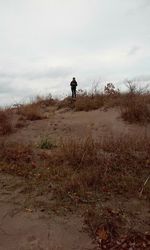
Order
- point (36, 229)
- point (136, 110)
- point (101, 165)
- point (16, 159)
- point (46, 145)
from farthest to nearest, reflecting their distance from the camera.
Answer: point (136, 110)
point (46, 145)
point (16, 159)
point (101, 165)
point (36, 229)

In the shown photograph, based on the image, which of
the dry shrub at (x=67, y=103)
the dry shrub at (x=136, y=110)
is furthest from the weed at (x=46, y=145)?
the dry shrub at (x=67, y=103)

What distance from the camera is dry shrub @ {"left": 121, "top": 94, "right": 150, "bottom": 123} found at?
10.8 m

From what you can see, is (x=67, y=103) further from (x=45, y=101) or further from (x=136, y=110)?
(x=136, y=110)

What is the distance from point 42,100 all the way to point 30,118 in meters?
3.73

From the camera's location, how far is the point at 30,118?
11.9m

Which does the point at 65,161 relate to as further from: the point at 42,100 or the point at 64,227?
the point at 42,100

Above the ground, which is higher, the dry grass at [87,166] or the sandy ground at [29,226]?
the dry grass at [87,166]

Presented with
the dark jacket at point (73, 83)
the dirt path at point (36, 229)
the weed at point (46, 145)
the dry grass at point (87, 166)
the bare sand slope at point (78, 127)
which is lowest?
the dirt path at point (36, 229)

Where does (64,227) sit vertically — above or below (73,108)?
below

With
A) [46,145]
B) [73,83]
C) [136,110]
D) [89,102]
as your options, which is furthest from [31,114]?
[46,145]

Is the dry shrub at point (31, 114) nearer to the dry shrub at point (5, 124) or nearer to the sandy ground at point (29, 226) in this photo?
the dry shrub at point (5, 124)

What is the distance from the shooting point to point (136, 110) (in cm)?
1105

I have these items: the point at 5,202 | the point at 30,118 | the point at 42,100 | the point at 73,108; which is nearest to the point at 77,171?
the point at 5,202

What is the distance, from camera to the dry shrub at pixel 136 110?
1081 cm
